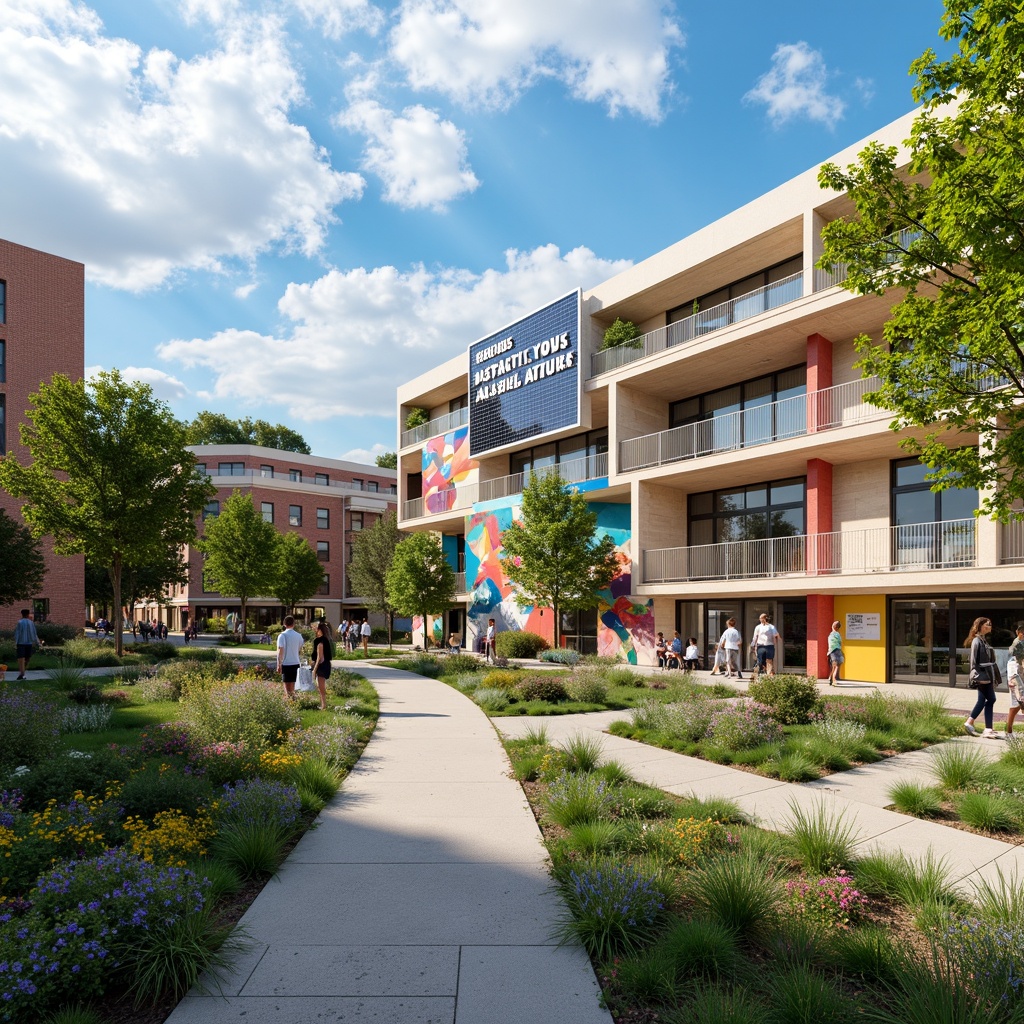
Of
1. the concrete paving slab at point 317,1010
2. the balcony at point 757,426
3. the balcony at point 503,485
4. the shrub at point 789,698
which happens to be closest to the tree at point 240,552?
the balcony at point 503,485

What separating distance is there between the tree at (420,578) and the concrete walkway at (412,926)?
25.9 meters

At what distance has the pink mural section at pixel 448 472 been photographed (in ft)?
114

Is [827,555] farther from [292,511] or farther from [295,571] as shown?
[292,511]

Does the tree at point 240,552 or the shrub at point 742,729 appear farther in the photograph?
the tree at point 240,552

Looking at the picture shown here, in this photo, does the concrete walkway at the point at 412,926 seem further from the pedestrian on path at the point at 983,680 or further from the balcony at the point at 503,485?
the balcony at the point at 503,485

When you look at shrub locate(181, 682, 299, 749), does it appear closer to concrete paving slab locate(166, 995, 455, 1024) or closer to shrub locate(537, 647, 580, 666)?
concrete paving slab locate(166, 995, 455, 1024)

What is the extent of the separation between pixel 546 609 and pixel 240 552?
799 inches

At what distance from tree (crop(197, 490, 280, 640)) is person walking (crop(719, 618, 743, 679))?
1122 inches

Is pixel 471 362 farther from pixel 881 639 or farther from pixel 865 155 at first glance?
pixel 865 155

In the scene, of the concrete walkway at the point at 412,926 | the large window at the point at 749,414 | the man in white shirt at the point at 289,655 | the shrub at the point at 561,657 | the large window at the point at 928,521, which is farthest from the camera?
the shrub at the point at 561,657

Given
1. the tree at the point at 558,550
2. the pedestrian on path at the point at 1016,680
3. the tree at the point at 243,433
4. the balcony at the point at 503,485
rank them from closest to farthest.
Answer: the pedestrian on path at the point at 1016,680, the tree at the point at 558,550, the balcony at the point at 503,485, the tree at the point at 243,433

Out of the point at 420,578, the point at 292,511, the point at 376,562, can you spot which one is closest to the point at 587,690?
the point at 420,578

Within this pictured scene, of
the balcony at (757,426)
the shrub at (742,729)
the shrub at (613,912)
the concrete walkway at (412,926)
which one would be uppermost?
the balcony at (757,426)

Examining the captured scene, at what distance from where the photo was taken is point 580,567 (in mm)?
24609
